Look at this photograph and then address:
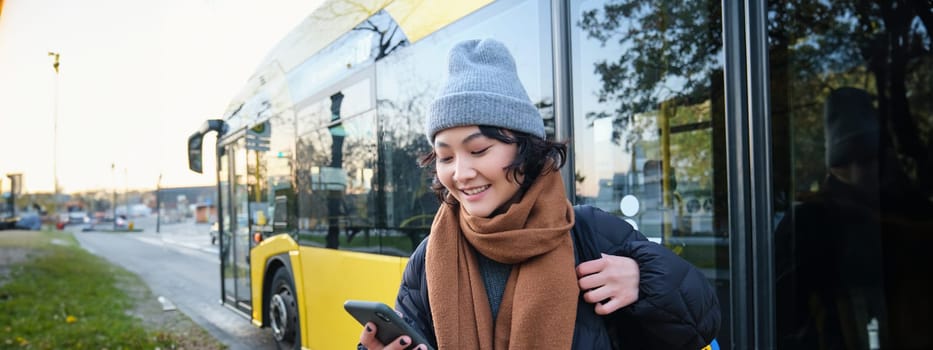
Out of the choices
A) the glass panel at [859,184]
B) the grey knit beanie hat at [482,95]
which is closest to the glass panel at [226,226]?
the glass panel at [859,184]

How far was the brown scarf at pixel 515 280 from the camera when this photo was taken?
1.26 metres

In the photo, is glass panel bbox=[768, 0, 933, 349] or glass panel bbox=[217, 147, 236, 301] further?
glass panel bbox=[217, 147, 236, 301]

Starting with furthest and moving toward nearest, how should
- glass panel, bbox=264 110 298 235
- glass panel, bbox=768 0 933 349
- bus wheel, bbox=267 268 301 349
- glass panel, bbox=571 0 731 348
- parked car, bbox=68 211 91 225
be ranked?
1. parked car, bbox=68 211 91 225
2. bus wheel, bbox=267 268 301 349
3. glass panel, bbox=264 110 298 235
4. glass panel, bbox=571 0 731 348
5. glass panel, bbox=768 0 933 349

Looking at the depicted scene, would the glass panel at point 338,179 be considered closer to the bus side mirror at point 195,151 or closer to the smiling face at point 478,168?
the smiling face at point 478,168

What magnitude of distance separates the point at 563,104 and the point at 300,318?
3.37 metres

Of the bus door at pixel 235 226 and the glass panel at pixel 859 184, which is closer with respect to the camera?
the glass panel at pixel 859 184

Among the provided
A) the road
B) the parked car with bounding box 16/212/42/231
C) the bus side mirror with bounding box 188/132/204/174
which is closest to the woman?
the road

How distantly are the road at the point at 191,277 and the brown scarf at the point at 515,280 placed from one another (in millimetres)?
6301

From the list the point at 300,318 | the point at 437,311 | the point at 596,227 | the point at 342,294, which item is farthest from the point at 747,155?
the point at 300,318

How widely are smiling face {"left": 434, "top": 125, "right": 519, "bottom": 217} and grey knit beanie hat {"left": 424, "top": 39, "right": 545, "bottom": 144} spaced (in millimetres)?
33

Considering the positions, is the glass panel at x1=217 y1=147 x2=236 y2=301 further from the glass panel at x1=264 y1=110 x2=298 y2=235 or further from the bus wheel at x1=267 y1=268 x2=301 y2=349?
the bus wheel at x1=267 y1=268 x2=301 y2=349

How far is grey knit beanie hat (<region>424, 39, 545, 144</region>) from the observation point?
1347 mm

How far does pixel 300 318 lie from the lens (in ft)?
17.0

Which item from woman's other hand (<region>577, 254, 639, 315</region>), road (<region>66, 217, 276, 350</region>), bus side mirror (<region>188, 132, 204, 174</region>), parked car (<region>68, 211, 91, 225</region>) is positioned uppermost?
bus side mirror (<region>188, 132, 204, 174</region>)
